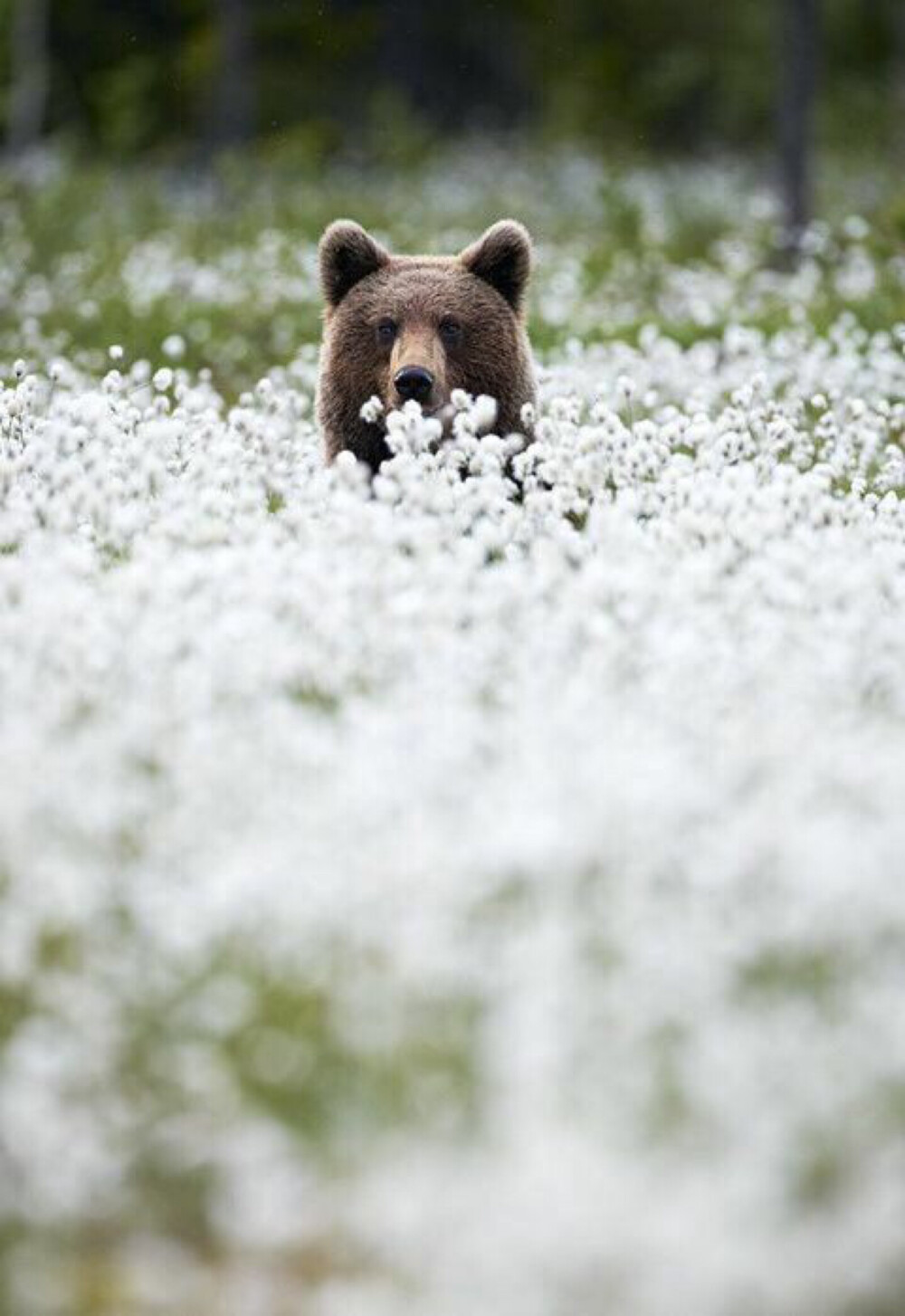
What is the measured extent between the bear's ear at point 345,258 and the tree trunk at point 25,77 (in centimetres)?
2120

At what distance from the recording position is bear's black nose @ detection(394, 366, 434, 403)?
25.9 feet

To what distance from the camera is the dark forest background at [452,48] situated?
115 feet

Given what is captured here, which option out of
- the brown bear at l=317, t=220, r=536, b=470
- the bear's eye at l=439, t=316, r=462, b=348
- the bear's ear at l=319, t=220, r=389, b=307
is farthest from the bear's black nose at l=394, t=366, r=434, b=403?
the bear's ear at l=319, t=220, r=389, b=307

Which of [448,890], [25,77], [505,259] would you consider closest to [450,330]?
[505,259]

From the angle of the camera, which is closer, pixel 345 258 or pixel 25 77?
pixel 345 258

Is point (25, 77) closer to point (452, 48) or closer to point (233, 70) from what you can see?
point (233, 70)

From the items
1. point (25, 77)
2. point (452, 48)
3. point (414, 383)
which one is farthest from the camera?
point (452, 48)

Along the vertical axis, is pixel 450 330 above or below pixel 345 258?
below

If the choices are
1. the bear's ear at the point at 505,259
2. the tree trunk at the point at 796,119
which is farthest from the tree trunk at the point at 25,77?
the bear's ear at the point at 505,259

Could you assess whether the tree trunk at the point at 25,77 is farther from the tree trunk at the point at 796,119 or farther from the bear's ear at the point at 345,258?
the bear's ear at the point at 345,258

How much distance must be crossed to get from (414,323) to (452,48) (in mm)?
42949

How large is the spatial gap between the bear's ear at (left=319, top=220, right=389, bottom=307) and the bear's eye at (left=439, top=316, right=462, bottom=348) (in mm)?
533

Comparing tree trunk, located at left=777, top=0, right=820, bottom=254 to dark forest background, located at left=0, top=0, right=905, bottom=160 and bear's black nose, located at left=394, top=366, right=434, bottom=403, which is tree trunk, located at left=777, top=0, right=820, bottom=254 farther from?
dark forest background, located at left=0, top=0, right=905, bottom=160

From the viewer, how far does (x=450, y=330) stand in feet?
27.8
